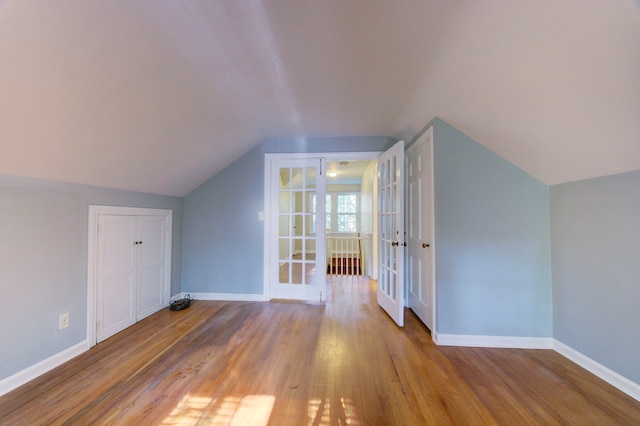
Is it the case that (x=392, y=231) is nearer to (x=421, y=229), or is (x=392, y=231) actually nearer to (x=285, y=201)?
(x=421, y=229)

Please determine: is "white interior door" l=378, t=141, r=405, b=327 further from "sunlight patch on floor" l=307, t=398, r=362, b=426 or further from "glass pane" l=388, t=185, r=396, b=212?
"sunlight patch on floor" l=307, t=398, r=362, b=426

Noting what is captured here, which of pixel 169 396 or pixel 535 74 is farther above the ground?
pixel 535 74

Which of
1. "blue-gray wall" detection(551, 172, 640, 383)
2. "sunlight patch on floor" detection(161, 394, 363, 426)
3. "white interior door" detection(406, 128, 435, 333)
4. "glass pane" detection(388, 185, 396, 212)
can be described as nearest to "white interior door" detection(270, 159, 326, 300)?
"glass pane" detection(388, 185, 396, 212)

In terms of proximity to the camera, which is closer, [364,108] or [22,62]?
[22,62]

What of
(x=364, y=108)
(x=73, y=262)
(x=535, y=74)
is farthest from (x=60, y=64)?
(x=535, y=74)

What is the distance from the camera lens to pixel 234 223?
3.31 m

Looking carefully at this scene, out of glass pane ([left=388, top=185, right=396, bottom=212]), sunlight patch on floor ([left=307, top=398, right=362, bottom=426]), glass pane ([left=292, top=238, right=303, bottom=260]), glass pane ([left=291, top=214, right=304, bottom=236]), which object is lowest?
sunlight patch on floor ([left=307, top=398, right=362, bottom=426])

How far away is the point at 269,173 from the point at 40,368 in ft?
8.59

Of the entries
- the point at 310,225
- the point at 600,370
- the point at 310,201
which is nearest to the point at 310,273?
the point at 310,225

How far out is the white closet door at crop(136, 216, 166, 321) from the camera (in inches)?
105

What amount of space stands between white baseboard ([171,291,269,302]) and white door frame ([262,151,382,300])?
0.31ft

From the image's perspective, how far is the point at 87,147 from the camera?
173 centimetres

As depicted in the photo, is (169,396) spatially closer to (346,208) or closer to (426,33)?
(426,33)

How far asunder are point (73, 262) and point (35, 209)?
1.61 feet
